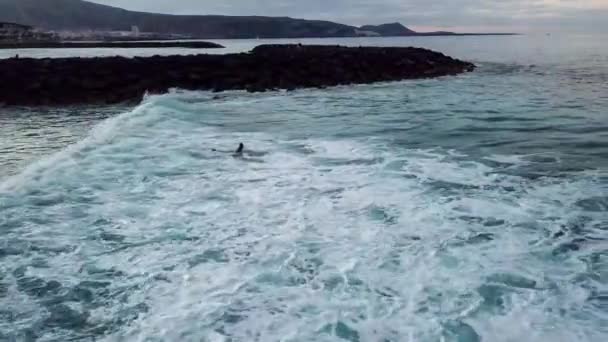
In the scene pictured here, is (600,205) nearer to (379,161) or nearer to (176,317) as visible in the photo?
(379,161)

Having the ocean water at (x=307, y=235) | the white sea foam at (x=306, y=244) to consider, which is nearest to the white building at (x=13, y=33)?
the ocean water at (x=307, y=235)

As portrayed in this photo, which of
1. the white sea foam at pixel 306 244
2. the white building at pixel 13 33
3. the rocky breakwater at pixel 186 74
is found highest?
the white building at pixel 13 33

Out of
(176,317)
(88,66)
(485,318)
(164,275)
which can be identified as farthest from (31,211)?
(88,66)

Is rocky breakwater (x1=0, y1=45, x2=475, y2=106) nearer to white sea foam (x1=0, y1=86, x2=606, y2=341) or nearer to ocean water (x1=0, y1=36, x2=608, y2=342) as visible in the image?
ocean water (x1=0, y1=36, x2=608, y2=342)

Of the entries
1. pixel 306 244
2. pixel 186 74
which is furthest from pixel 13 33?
pixel 306 244

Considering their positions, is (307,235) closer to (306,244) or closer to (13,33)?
(306,244)

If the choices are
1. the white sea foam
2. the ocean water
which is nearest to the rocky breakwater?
the ocean water

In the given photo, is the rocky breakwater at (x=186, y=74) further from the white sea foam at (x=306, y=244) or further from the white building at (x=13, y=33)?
the white building at (x=13, y=33)
